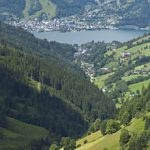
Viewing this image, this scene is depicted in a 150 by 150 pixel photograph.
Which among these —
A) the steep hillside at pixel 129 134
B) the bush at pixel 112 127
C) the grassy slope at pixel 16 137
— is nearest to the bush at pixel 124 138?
the steep hillside at pixel 129 134

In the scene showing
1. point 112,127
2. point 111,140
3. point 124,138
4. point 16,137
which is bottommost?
point 16,137

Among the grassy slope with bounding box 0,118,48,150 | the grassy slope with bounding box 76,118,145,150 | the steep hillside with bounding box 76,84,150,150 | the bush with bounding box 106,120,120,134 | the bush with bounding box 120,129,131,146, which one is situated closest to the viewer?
the steep hillside with bounding box 76,84,150,150

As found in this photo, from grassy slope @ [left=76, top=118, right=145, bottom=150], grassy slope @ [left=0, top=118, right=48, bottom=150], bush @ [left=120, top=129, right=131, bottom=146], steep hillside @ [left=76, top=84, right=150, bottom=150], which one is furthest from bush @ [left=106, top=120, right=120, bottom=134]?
grassy slope @ [left=0, top=118, right=48, bottom=150]

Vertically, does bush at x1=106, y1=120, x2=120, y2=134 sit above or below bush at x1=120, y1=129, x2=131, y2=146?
below

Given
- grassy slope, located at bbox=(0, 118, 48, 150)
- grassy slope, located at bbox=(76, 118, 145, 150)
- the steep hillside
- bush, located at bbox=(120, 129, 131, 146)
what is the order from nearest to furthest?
1. the steep hillside
2. bush, located at bbox=(120, 129, 131, 146)
3. grassy slope, located at bbox=(76, 118, 145, 150)
4. grassy slope, located at bbox=(0, 118, 48, 150)

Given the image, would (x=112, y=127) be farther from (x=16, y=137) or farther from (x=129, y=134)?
(x=16, y=137)

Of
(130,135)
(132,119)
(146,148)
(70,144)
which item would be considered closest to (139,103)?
(132,119)

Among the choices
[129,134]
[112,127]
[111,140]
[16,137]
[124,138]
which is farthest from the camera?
[16,137]

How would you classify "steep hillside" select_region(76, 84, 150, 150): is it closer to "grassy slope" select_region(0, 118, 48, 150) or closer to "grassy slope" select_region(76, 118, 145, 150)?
"grassy slope" select_region(76, 118, 145, 150)

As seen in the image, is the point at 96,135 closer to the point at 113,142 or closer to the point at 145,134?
the point at 113,142

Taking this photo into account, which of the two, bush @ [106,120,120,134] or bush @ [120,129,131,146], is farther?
bush @ [106,120,120,134]

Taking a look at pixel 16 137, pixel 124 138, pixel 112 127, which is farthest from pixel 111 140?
pixel 16 137

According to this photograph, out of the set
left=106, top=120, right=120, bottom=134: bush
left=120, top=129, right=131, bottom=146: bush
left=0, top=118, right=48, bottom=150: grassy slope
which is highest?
left=120, top=129, right=131, bottom=146: bush
